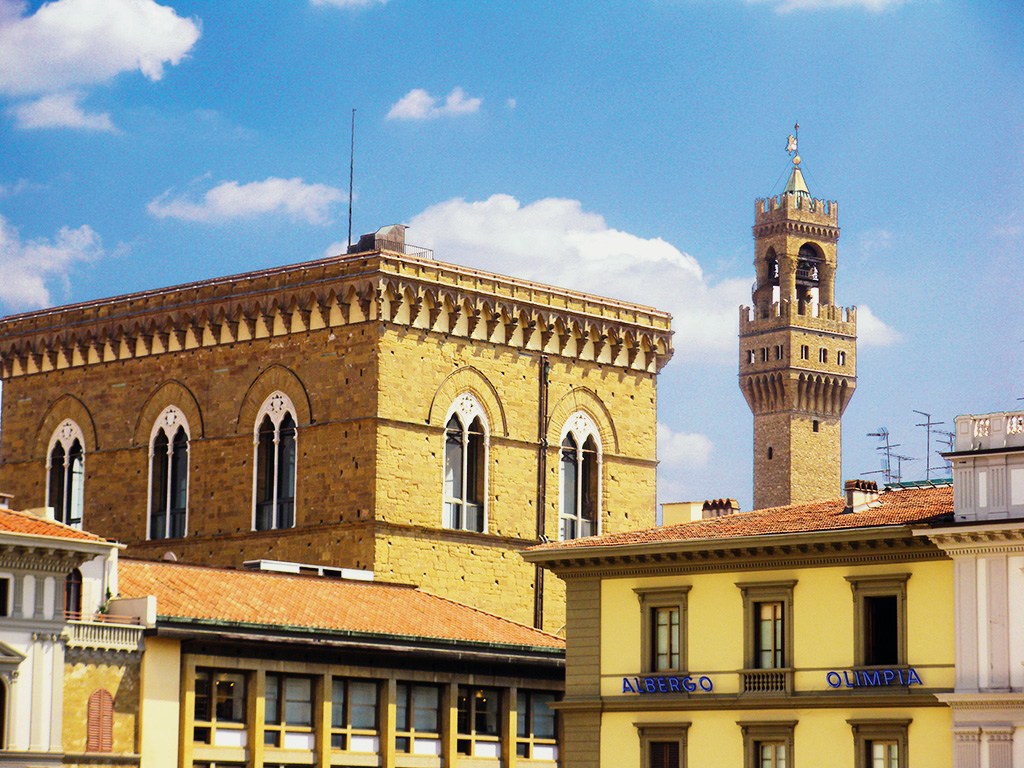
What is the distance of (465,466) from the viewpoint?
56250mm

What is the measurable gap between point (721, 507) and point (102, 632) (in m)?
15.1

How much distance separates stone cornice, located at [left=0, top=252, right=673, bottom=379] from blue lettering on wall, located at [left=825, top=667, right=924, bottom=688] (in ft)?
57.6

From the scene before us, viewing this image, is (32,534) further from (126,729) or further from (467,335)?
(467,335)

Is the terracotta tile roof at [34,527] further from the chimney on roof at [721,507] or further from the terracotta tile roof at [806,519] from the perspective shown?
the chimney on roof at [721,507]

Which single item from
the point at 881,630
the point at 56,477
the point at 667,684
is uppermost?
the point at 56,477

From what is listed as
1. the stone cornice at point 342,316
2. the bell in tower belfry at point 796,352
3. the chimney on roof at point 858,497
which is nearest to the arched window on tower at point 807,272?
the bell in tower belfry at point 796,352

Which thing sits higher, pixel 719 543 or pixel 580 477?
pixel 580 477

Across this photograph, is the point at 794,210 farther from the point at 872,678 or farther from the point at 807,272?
the point at 872,678

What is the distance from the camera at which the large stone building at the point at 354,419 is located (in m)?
54.6

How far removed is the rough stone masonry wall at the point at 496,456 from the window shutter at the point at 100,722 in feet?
35.8

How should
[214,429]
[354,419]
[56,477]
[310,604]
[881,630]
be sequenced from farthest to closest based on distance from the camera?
1. [56,477]
2. [214,429]
3. [354,419]
4. [310,604]
5. [881,630]

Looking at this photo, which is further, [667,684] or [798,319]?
[798,319]

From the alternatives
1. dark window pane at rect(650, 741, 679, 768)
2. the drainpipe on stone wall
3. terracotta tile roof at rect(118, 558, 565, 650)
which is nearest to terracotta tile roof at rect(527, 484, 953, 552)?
dark window pane at rect(650, 741, 679, 768)

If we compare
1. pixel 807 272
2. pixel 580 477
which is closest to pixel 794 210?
pixel 807 272
